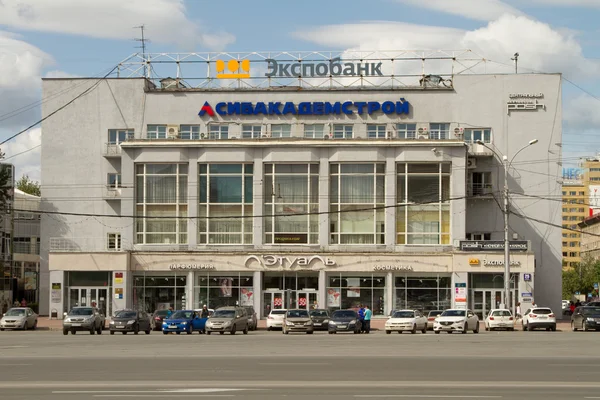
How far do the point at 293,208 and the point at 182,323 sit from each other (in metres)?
22.1

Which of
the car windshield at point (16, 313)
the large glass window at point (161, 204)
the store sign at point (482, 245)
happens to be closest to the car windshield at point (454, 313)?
the store sign at point (482, 245)

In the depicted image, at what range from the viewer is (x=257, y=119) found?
3125 inches

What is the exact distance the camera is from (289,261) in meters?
73.1

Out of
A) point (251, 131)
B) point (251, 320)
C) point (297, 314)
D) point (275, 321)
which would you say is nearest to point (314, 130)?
point (251, 131)

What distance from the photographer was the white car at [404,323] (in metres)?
53.4

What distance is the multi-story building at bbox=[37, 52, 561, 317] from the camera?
72.6 metres

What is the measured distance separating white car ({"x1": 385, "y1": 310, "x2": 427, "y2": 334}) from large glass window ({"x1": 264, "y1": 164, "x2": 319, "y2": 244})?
19529 millimetres

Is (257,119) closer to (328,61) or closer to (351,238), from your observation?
(328,61)

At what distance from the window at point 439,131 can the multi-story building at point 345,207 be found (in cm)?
19
